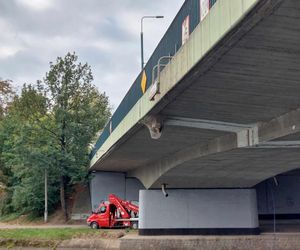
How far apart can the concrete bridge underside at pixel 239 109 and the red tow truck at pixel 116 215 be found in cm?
714

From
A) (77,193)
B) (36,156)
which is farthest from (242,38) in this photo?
(77,193)

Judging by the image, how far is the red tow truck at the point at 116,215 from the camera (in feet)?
86.0

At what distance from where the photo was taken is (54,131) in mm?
31125

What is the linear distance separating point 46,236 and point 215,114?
1693cm

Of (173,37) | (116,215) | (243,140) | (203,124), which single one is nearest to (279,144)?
(243,140)

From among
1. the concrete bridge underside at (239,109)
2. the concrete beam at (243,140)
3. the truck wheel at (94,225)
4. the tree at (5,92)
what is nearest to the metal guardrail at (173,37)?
the concrete bridge underside at (239,109)

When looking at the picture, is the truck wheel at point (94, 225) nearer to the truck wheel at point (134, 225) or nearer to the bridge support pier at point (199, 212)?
the truck wheel at point (134, 225)

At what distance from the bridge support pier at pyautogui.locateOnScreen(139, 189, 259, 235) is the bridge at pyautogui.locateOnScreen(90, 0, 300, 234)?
51mm

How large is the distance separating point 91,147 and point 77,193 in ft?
15.8

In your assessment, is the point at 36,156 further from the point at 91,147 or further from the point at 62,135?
the point at 91,147

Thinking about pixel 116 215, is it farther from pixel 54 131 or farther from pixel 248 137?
pixel 248 137

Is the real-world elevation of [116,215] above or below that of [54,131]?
below

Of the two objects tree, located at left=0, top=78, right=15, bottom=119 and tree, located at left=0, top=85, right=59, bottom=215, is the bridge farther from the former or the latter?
tree, located at left=0, top=78, right=15, bottom=119

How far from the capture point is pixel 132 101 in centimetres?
1455
